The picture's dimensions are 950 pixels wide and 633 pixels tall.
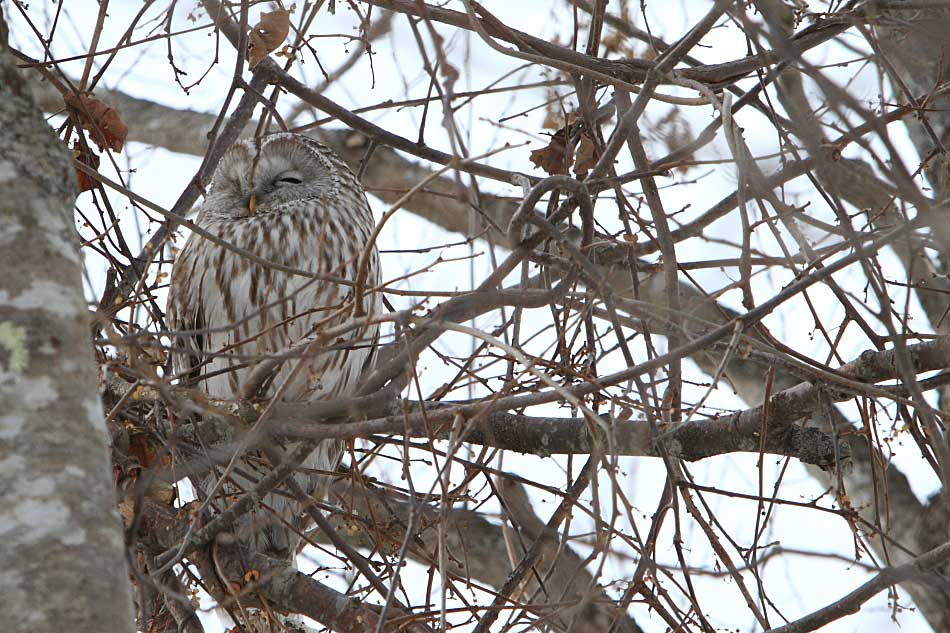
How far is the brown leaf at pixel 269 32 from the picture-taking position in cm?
339

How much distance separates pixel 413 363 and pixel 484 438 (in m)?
0.80

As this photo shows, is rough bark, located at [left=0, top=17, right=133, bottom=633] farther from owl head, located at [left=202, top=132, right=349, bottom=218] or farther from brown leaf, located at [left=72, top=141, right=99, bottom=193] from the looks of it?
owl head, located at [left=202, top=132, right=349, bottom=218]

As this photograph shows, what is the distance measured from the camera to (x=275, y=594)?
333cm

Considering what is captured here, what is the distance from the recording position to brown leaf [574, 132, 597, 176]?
3393 millimetres

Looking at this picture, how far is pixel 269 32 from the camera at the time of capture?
3.39 m

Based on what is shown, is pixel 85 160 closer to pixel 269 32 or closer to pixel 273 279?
pixel 269 32

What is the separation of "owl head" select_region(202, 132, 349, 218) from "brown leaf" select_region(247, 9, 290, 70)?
1.28 meters

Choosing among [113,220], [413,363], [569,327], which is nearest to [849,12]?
[569,327]

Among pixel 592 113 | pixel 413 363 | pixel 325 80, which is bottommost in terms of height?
pixel 413 363

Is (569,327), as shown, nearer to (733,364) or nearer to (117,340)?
(117,340)

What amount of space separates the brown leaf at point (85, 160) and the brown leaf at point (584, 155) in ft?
4.75

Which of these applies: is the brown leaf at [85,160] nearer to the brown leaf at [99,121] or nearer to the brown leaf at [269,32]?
the brown leaf at [99,121]

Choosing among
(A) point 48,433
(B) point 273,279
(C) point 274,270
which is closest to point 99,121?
(C) point 274,270

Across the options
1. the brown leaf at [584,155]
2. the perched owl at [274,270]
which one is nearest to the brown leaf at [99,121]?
the perched owl at [274,270]
